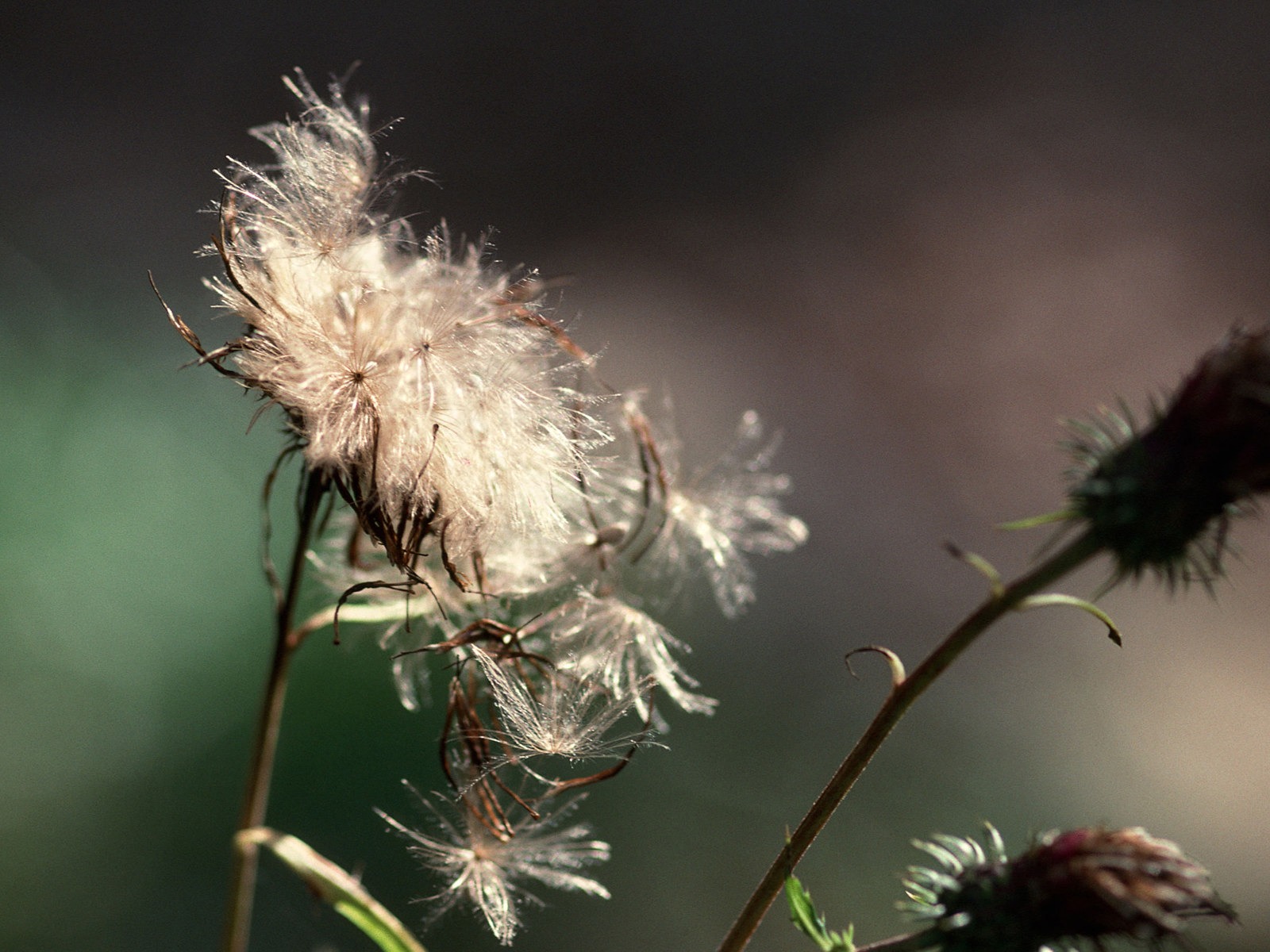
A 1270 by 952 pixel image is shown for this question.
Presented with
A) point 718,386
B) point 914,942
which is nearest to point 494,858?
point 914,942

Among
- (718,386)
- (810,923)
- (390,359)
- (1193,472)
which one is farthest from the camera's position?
(718,386)

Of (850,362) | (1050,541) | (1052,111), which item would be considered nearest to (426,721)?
(1050,541)

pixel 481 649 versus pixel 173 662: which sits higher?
pixel 481 649

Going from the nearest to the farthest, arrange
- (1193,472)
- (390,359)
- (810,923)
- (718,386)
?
1. (1193,472)
2. (810,923)
3. (390,359)
4. (718,386)

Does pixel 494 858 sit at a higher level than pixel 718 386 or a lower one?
lower

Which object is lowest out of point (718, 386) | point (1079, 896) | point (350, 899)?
point (350, 899)

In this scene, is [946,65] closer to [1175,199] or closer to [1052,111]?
[1052,111]

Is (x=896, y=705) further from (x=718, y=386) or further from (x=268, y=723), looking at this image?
(x=718, y=386)
